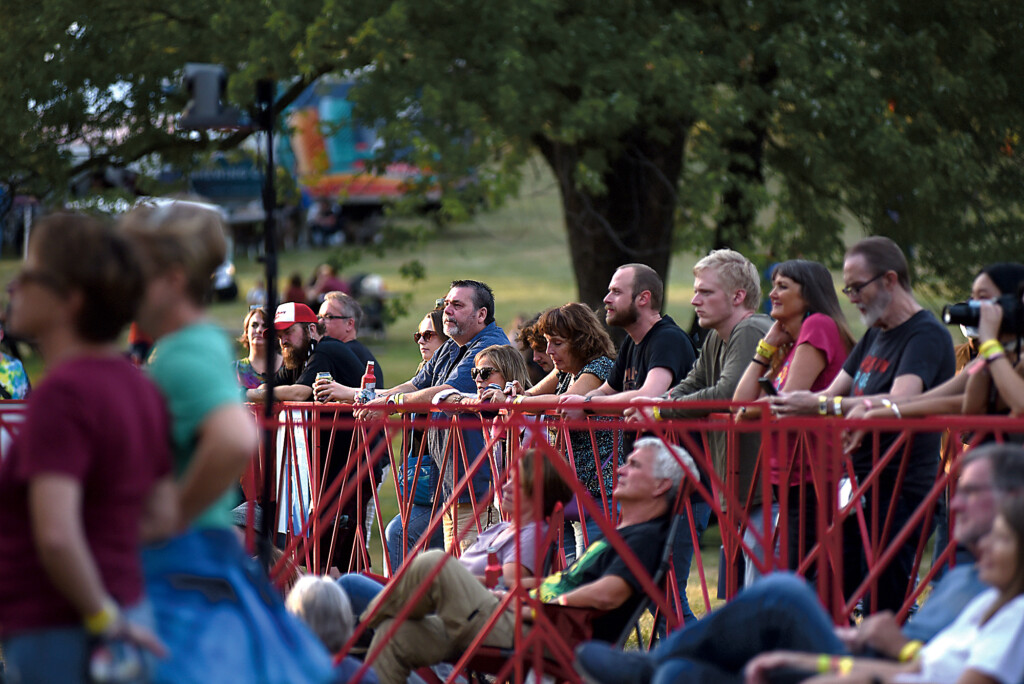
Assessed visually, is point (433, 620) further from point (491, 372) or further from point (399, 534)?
point (491, 372)

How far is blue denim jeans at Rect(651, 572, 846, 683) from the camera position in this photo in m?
3.69

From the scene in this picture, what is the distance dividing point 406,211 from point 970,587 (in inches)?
333

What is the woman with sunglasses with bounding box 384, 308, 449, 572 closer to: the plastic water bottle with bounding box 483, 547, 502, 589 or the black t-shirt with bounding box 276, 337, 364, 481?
the black t-shirt with bounding box 276, 337, 364, 481

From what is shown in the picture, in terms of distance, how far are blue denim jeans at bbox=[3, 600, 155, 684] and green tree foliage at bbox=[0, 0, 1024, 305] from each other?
7870 millimetres

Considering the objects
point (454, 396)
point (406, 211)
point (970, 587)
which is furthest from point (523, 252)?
point (970, 587)

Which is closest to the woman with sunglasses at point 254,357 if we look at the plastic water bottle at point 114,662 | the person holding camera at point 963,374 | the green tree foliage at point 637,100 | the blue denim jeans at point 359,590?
the blue denim jeans at point 359,590

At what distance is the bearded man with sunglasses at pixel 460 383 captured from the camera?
6.48 metres

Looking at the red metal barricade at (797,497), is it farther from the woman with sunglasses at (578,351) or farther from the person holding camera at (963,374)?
the woman with sunglasses at (578,351)

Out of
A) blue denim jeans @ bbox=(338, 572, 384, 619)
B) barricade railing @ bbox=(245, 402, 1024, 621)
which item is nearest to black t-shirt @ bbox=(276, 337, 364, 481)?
barricade railing @ bbox=(245, 402, 1024, 621)

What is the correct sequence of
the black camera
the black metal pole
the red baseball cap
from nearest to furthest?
1. the black metal pole
2. the black camera
3. the red baseball cap

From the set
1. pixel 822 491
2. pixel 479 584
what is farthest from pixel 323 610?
pixel 822 491

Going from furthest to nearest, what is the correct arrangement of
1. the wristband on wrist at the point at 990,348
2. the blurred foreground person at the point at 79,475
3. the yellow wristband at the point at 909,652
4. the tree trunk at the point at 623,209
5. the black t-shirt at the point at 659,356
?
the tree trunk at the point at 623,209
the black t-shirt at the point at 659,356
the wristband on wrist at the point at 990,348
the yellow wristband at the point at 909,652
the blurred foreground person at the point at 79,475

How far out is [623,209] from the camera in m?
12.0

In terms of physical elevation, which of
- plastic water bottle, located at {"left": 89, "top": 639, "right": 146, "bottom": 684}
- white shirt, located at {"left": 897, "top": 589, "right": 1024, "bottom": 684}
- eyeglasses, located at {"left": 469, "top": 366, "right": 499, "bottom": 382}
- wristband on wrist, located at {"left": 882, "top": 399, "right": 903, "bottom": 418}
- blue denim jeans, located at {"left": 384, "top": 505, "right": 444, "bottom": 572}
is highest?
eyeglasses, located at {"left": 469, "top": 366, "right": 499, "bottom": 382}
